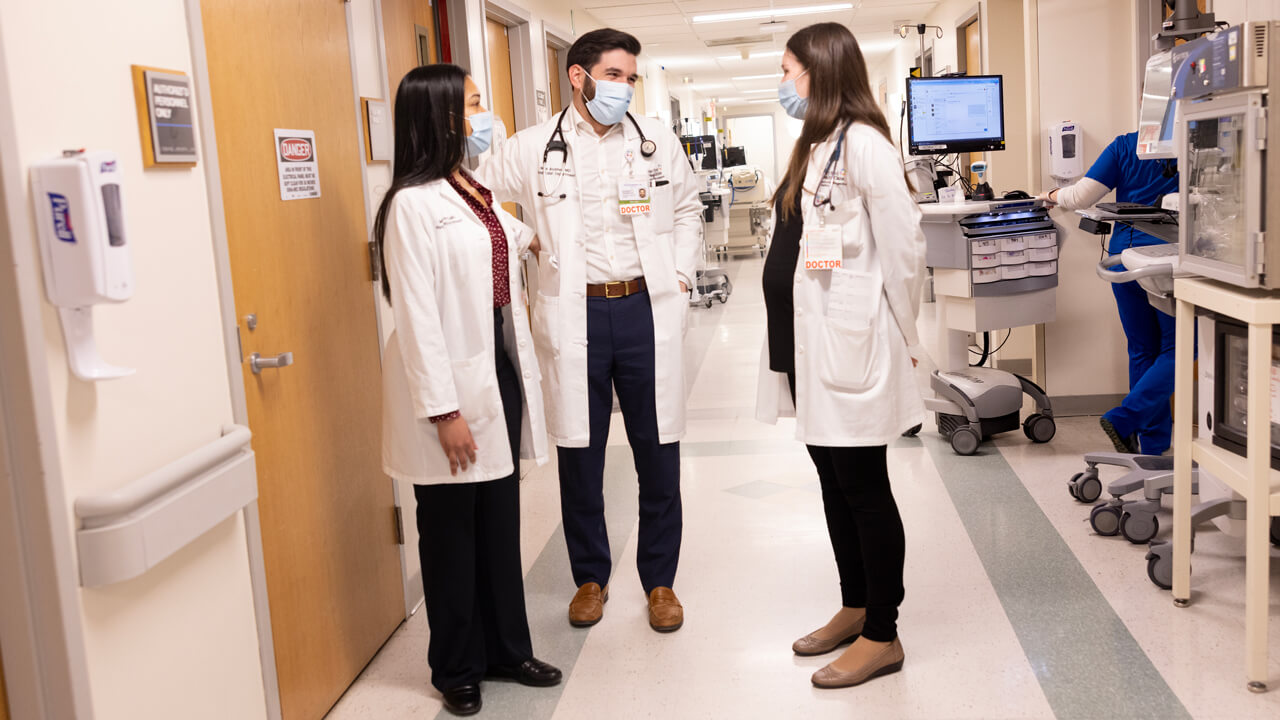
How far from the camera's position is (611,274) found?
9.41 feet

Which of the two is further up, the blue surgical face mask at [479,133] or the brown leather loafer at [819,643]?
the blue surgical face mask at [479,133]

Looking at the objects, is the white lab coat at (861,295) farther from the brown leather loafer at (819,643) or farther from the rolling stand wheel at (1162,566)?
the rolling stand wheel at (1162,566)

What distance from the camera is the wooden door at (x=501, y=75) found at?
5461mm

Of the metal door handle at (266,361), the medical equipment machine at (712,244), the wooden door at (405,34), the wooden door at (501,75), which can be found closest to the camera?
the metal door handle at (266,361)

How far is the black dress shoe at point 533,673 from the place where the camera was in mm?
2627

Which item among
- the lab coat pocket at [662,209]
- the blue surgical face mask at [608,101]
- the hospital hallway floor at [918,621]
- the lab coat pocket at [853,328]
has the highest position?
the blue surgical face mask at [608,101]

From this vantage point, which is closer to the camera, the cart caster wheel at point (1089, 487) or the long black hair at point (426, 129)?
the long black hair at point (426, 129)

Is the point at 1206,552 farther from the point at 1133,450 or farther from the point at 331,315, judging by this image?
the point at 331,315

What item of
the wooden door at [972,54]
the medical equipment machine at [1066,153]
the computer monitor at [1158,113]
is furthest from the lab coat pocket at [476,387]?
the wooden door at [972,54]

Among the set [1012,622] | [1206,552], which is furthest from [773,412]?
[1206,552]

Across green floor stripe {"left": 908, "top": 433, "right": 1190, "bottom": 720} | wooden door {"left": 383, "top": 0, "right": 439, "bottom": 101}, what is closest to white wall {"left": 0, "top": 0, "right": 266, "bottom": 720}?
wooden door {"left": 383, "top": 0, "right": 439, "bottom": 101}

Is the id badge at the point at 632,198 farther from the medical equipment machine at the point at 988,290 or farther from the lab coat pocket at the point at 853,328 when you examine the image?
the medical equipment machine at the point at 988,290

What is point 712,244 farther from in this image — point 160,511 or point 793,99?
point 160,511

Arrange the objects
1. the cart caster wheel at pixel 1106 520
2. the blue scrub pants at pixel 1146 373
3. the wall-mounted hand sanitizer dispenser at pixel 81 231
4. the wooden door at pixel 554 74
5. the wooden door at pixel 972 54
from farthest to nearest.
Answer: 1. the wooden door at pixel 972 54
2. the wooden door at pixel 554 74
3. the blue scrub pants at pixel 1146 373
4. the cart caster wheel at pixel 1106 520
5. the wall-mounted hand sanitizer dispenser at pixel 81 231
